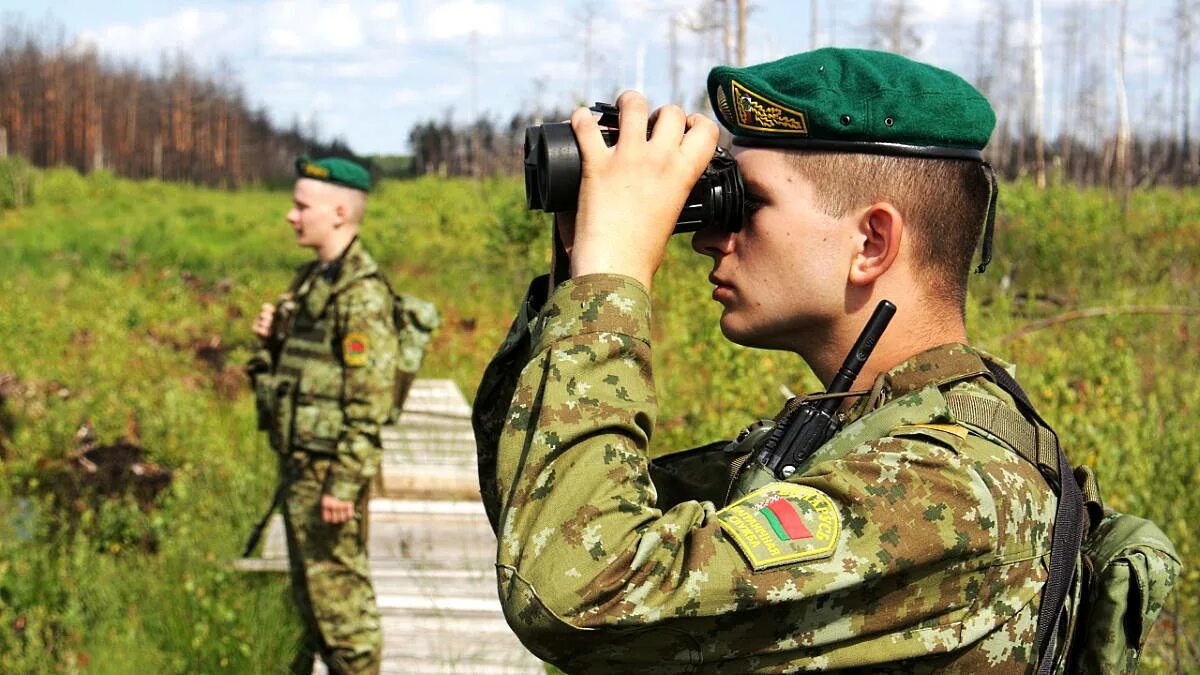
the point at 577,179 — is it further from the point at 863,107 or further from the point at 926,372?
the point at 926,372

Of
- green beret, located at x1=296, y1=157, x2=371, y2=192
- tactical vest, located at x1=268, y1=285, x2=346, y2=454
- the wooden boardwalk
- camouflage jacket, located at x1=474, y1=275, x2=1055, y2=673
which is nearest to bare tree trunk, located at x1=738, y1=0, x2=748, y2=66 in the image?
the wooden boardwalk

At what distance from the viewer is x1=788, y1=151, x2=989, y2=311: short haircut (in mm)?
1305

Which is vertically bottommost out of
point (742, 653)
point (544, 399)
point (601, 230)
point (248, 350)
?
point (248, 350)

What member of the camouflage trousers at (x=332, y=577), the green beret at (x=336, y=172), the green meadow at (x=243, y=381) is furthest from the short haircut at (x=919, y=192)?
→ the green beret at (x=336, y=172)

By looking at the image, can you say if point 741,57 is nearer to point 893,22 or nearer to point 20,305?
point 20,305

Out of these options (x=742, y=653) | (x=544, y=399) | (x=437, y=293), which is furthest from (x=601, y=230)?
(x=437, y=293)

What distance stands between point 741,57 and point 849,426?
12921 mm

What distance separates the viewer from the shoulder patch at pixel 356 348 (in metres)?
4.01

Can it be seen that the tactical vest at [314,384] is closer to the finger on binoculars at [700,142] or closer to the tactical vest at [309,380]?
the tactical vest at [309,380]

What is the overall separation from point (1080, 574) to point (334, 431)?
3.12m

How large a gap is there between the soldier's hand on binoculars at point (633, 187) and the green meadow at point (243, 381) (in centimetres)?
246

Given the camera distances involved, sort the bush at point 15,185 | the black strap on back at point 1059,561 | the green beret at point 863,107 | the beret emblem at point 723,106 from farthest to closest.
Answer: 1. the bush at point 15,185
2. the beret emblem at point 723,106
3. the green beret at point 863,107
4. the black strap on back at point 1059,561

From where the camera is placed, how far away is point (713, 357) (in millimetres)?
4820

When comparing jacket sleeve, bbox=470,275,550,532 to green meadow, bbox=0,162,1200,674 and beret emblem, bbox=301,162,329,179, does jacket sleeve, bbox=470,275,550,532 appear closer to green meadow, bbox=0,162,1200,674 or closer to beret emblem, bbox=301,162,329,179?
green meadow, bbox=0,162,1200,674
